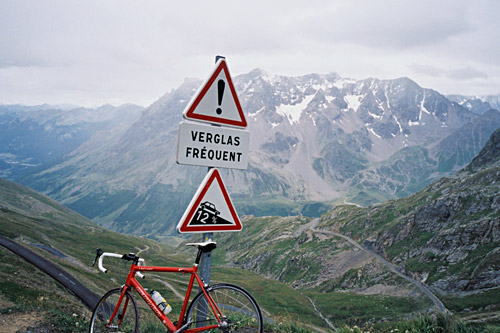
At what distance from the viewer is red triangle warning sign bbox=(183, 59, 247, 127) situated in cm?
677

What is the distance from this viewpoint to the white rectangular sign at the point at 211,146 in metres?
6.39

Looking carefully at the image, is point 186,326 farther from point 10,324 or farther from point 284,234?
point 284,234

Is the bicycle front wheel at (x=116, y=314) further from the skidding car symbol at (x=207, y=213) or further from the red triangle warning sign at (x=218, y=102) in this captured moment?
the red triangle warning sign at (x=218, y=102)

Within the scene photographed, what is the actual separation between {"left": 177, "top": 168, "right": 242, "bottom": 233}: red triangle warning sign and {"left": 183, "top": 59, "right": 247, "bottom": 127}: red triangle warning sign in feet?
4.03

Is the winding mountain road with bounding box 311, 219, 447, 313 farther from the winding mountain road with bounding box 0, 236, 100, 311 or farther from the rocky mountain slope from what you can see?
the winding mountain road with bounding box 0, 236, 100, 311

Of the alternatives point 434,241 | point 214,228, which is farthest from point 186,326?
point 434,241

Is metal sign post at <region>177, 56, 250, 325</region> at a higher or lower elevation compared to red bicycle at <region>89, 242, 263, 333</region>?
higher

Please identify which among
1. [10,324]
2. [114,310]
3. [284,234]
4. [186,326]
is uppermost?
[186,326]

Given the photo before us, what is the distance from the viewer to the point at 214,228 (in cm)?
682

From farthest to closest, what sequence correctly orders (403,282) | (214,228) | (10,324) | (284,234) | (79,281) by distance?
(284,234) → (403,282) → (79,281) → (10,324) → (214,228)

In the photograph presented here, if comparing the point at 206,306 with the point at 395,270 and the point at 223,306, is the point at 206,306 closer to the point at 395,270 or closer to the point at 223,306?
the point at 223,306

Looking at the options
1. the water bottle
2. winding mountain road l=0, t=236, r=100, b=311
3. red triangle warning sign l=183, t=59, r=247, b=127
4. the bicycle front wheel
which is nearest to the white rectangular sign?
red triangle warning sign l=183, t=59, r=247, b=127

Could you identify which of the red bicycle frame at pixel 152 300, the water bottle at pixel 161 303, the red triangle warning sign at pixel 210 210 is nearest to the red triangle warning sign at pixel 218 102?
the red triangle warning sign at pixel 210 210

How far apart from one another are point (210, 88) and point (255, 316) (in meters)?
5.23
